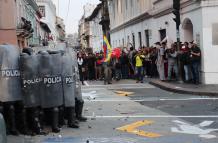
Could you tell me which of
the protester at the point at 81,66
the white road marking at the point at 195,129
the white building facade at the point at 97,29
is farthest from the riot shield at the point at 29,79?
the white building facade at the point at 97,29

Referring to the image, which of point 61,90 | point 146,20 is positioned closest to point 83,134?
point 61,90

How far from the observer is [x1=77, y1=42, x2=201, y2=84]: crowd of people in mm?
20734

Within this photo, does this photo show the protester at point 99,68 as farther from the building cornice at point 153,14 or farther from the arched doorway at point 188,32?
the arched doorway at point 188,32

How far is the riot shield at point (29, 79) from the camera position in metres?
10.4

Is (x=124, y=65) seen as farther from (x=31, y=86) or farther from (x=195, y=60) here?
(x=31, y=86)

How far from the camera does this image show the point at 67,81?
426 inches

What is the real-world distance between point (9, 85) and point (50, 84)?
2.75 feet

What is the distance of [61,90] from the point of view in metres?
10.8

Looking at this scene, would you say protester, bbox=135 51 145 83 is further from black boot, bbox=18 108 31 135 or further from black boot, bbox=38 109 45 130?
black boot, bbox=18 108 31 135

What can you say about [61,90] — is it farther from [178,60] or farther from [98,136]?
[178,60]

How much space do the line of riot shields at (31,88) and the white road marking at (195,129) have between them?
2484mm

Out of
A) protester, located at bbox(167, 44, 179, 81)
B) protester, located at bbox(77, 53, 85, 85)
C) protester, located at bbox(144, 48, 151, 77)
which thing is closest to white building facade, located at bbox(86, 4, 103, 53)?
protester, located at bbox(144, 48, 151, 77)

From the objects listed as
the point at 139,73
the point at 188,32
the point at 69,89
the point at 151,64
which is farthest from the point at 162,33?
the point at 69,89

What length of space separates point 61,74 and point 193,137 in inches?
120
